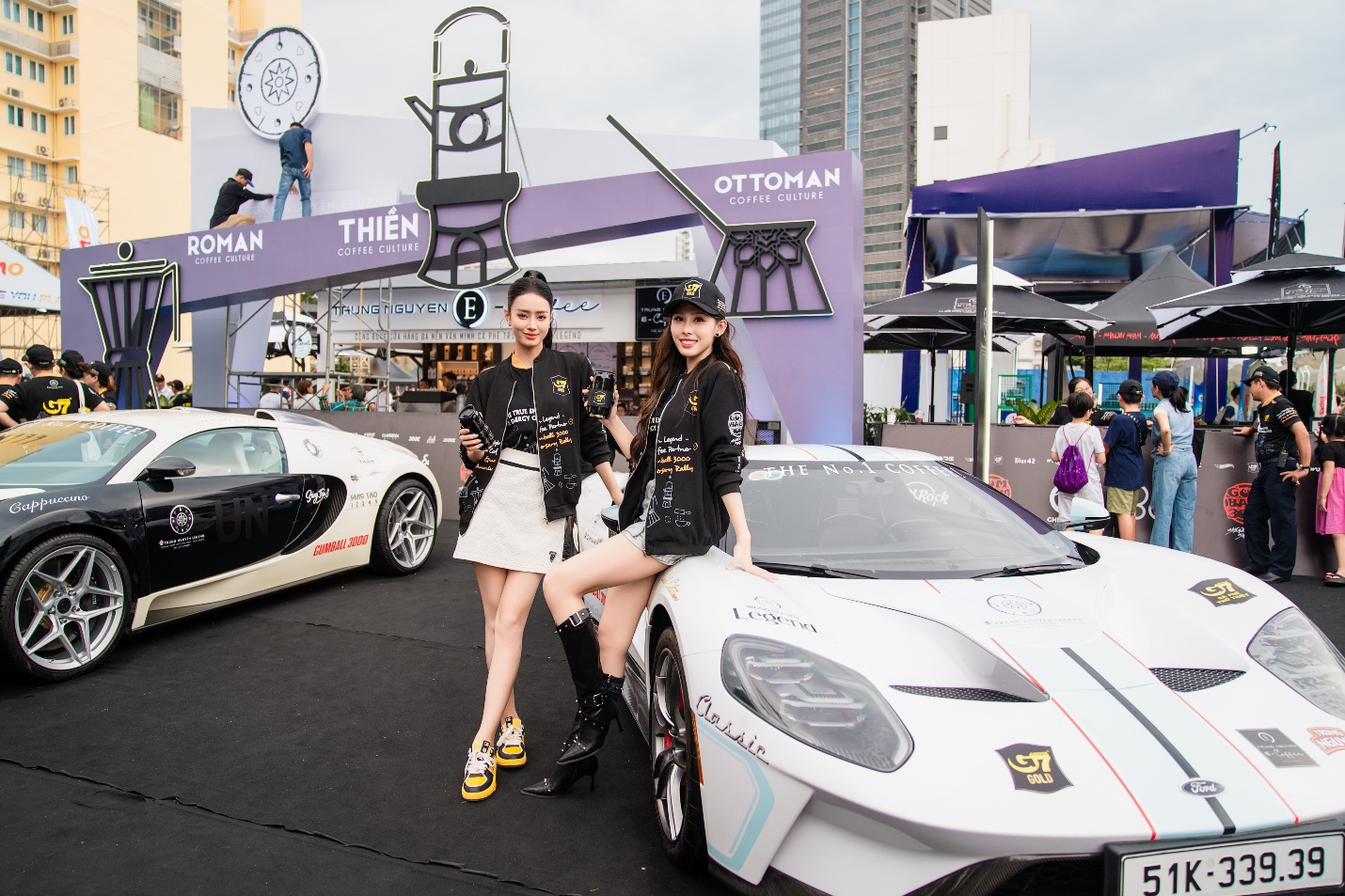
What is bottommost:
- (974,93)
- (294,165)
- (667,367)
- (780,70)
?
(667,367)

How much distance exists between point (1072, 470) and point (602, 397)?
4750mm

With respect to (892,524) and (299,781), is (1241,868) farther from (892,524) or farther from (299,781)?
(299,781)

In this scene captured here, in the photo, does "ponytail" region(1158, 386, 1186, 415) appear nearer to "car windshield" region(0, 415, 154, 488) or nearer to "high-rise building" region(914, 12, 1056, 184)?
"car windshield" region(0, 415, 154, 488)

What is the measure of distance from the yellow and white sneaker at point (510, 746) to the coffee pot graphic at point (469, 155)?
7.00 m

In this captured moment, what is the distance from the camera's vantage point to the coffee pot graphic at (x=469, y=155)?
371 inches

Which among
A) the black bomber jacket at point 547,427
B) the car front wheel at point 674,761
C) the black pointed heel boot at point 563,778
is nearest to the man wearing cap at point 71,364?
the black bomber jacket at point 547,427

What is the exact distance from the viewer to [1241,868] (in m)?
1.55

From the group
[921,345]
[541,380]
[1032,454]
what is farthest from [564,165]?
[541,380]

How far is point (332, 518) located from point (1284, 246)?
56.3 ft

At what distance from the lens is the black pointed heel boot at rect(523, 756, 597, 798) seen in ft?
8.82

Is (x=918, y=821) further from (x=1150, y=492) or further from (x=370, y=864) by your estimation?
(x=1150, y=492)

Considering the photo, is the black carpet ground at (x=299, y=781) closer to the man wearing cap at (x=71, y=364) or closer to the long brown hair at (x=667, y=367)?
the long brown hair at (x=667, y=367)

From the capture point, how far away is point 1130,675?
6.43 feet

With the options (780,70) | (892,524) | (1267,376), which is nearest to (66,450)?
(892,524)
